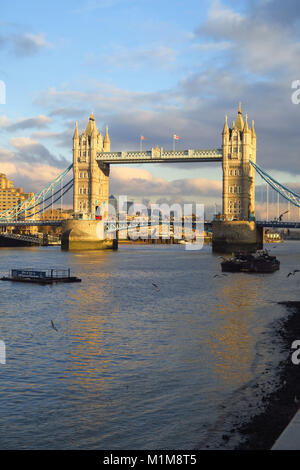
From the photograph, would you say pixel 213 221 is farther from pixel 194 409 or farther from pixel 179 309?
pixel 194 409

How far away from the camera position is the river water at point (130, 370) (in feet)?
40.0

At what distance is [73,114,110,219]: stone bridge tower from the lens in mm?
127938

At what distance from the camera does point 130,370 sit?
17.2 meters

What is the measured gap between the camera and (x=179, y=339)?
2222 cm

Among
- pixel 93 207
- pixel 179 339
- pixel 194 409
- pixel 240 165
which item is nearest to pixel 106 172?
pixel 93 207

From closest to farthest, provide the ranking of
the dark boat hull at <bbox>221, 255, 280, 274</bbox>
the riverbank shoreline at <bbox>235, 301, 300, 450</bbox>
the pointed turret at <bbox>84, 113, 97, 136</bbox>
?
the riverbank shoreline at <bbox>235, 301, 300, 450</bbox> → the dark boat hull at <bbox>221, 255, 280, 274</bbox> → the pointed turret at <bbox>84, 113, 97, 136</bbox>

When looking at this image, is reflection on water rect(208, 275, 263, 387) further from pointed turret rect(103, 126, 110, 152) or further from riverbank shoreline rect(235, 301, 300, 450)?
pointed turret rect(103, 126, 110, 152)

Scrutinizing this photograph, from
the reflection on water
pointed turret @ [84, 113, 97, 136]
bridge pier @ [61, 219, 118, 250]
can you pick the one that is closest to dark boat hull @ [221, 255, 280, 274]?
the reflection on water

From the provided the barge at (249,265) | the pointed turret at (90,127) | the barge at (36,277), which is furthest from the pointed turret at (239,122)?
the barge at (36,277)

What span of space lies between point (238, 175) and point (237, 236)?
17.6 metres

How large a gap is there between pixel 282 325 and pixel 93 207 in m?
104

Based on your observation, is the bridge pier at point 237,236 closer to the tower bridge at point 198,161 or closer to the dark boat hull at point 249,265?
the tower bridge at point 198,161

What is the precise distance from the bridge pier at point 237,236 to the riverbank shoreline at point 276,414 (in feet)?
293

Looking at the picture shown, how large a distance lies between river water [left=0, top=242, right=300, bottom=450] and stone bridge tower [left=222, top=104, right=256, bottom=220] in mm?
84533
